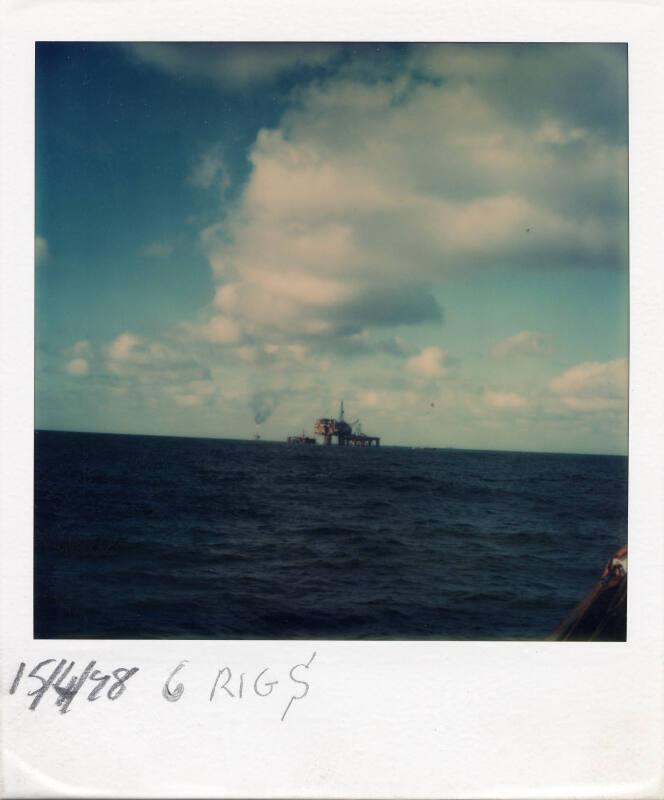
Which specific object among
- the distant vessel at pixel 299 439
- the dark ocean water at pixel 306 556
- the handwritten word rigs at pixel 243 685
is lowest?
the handwritten word rigs at pixel 243 685

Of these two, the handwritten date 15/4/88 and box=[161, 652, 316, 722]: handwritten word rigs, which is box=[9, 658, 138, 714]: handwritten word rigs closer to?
the handwritten date 15/4/88

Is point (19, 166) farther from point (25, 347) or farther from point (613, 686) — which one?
point (613, 686)

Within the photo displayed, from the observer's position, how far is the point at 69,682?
3031 millimetres

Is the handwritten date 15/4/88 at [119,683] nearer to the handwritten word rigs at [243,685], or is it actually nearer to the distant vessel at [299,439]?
the handwritten word rigs at [243,685]

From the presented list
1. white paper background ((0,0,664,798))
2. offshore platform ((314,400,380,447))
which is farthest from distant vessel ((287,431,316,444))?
white paper background ((0,0,664,798))

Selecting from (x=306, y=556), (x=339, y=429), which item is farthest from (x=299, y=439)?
(x=306, y=556)

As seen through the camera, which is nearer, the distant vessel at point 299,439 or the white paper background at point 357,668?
the white paper background at point 357,668

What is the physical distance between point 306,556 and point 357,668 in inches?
31.7

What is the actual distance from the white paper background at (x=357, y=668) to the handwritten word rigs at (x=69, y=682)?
1.9 inches

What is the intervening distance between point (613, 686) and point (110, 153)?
4744mm

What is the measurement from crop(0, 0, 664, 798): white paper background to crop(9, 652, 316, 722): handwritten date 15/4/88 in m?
0.04

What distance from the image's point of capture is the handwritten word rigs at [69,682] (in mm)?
3008

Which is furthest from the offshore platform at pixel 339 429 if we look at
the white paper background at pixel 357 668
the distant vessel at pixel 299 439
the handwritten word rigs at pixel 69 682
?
the handwritten word rigs at pixel 69 682

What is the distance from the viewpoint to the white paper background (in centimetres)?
293
